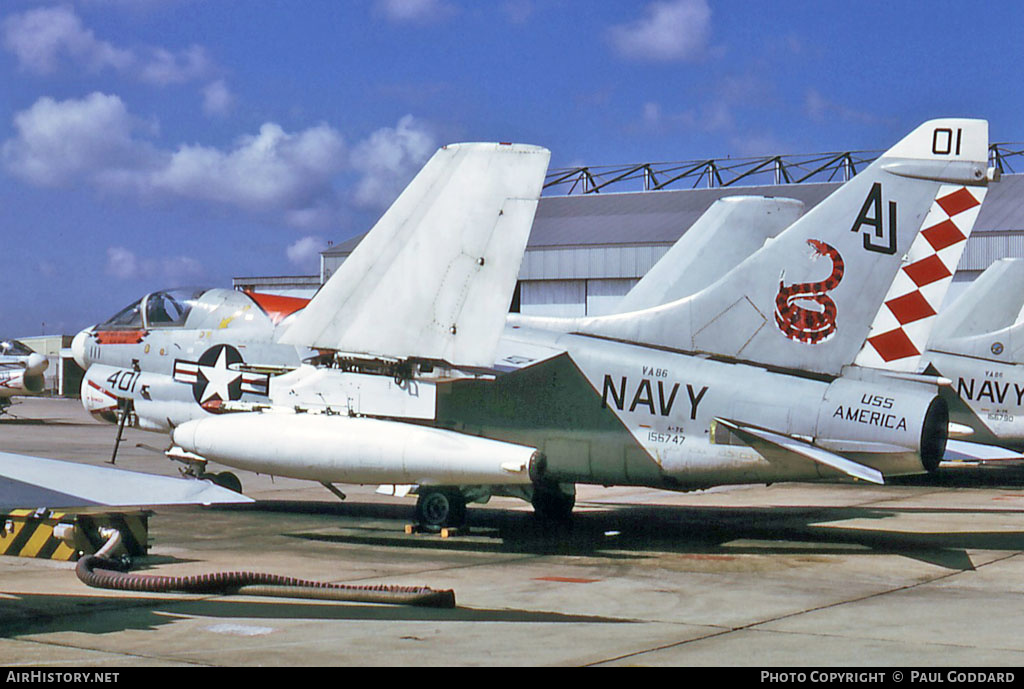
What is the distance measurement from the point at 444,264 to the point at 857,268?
171 inches

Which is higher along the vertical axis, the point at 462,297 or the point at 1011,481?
the point at 462,297

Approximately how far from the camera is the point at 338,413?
12.8m

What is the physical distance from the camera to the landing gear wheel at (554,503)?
48.1 ft

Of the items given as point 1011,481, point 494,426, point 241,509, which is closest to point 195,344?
Answer: point 241,509

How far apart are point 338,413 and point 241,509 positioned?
380 cm

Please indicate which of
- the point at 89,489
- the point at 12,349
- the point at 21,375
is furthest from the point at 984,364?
the point at 12,349

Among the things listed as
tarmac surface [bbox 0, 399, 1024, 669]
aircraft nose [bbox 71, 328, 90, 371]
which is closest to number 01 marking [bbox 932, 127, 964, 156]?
tarmac surface [bbox 0, 399, 1024, 669]

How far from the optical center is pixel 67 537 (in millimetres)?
10539

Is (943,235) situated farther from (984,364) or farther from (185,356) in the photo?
(984,364)

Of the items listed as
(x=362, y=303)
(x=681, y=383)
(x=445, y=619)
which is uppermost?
(x=362, y=303)

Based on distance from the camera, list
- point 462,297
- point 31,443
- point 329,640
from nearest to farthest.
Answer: point 329,640, point 462,297, point 31,443

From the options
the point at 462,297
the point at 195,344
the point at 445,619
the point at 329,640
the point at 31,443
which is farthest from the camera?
the point at 31,443

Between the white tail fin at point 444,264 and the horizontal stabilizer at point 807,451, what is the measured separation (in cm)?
271
